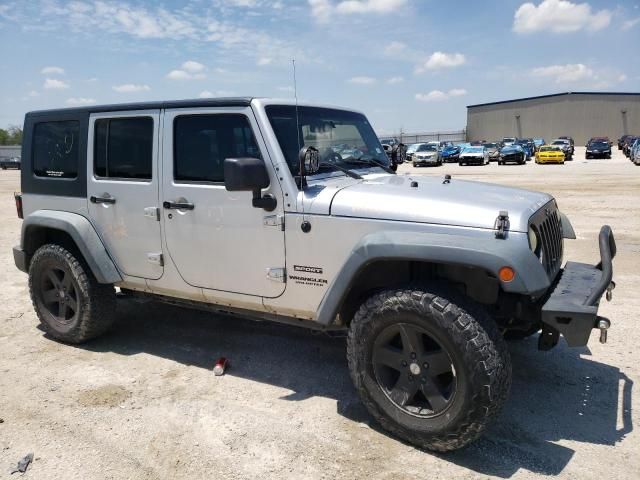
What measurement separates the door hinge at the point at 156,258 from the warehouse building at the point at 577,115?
84.1 metres

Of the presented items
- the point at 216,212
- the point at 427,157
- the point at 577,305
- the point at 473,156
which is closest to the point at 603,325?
the point at 577,305

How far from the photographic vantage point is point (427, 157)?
3616 centimetres

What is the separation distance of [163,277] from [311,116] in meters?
1.68

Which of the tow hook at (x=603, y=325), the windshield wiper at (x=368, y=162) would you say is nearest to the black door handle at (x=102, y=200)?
the windshield wiper at (x=368, y=162)

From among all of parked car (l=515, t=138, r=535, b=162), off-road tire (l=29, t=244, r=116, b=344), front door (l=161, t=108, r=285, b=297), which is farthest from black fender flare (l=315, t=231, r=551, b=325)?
parked car (l=515, t=138, r=535, b=162)

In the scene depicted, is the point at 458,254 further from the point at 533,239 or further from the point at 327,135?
the point at 327,135

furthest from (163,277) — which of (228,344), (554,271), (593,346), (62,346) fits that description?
(593,346)

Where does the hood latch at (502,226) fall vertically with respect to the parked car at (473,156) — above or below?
below

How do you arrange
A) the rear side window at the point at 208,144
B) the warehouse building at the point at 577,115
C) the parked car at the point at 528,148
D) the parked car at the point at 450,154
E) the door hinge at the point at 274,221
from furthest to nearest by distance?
the warehouse building at the point at 577,115, the parked car at the point at 528,148, the parked car at the point at 450,154, the rear side window at the point at 208,144, the door hinge at the point at 274,221

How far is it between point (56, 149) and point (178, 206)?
1.65m

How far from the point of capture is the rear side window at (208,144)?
364 centimetres

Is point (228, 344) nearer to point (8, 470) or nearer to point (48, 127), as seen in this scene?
point (8, 470)

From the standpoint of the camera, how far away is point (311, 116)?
3.95 m

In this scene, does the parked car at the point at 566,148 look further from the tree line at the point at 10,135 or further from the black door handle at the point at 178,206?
the tree line at the point at 10,135
